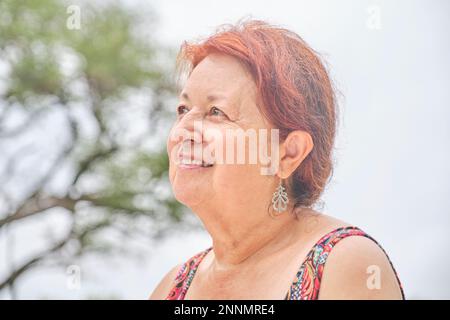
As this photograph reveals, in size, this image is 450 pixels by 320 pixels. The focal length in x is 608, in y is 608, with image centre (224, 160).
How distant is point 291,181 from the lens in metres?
1.37

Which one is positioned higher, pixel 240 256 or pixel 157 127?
pixel 240 256

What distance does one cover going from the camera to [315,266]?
3.79 feet

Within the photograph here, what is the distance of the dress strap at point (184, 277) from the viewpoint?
1509 mm

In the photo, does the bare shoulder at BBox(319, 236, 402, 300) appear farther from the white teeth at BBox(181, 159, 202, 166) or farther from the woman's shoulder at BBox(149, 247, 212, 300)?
the woman's shoulder at BBox(149, 247, 212, 300)

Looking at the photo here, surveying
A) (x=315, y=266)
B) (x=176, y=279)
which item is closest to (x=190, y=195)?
(x=315, y=266)

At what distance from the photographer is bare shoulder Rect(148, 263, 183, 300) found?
1.57 m

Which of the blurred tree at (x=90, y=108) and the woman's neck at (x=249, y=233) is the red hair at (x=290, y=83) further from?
the blurred tree at (x=90, y=108)

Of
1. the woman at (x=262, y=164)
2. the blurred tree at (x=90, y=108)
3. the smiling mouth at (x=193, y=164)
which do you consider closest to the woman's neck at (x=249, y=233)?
the woman at (x=262, y=164)

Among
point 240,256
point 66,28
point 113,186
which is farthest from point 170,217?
point 240,256

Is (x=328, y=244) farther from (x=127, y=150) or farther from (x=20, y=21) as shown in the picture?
(x=20, y=21)

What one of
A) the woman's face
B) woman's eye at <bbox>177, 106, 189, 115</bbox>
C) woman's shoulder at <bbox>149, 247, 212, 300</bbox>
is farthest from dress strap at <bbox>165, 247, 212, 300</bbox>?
woman's eye at <bbox>177, 106, 189, 115</bbox>

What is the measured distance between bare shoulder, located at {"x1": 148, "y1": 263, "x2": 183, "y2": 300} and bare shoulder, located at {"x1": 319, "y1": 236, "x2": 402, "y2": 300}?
56 centimetres

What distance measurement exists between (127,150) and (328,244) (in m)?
4.63

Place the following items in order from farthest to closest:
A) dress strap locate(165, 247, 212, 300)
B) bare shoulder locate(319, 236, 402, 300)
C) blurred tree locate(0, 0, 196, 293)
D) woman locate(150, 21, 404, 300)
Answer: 1. blurred tree locate(0, 0, 196, 293)
2. dress strap locate(165, 247, 212, 300)
3. woman locate(150, 21, 404, 300)
4. bare shoulder locate(319, 236, 402, 300)
